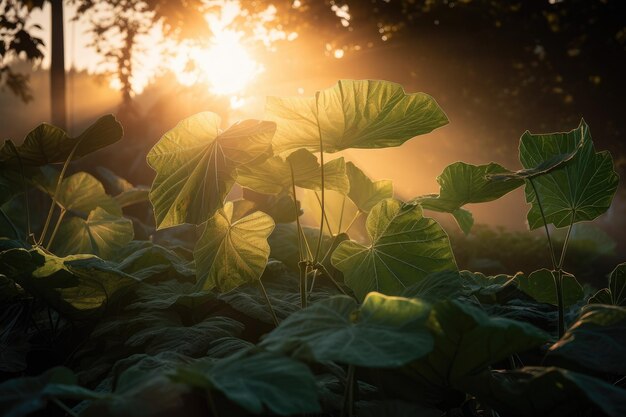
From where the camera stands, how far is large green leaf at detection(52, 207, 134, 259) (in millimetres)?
1480

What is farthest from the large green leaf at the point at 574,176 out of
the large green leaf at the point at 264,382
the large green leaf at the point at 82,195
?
the large green leaf at the point at 82,195

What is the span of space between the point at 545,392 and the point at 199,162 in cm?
55

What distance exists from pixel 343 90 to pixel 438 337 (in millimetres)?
384

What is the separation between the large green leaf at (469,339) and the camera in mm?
633

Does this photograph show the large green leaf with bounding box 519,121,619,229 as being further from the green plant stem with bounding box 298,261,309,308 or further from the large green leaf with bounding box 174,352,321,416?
the large green leaf with bounding box 174,352,321,416

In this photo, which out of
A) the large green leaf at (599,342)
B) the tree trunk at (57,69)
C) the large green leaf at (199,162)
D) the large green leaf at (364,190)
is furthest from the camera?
the tree trunk at (57,69)

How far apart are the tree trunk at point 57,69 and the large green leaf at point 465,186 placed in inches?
304

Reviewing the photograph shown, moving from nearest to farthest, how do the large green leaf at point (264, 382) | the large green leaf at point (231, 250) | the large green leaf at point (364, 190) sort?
the large green leaf at point (264, 382), the large green leaf at point (231, 250), the large green leaf at point (364, 190)

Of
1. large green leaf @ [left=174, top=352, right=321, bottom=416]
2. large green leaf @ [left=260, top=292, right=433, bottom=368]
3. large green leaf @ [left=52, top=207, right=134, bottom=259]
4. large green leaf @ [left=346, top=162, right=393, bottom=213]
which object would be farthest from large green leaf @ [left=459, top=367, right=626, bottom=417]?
large green leaf @ [left=52, top=207, right=134, bottom=259]

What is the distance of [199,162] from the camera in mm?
923

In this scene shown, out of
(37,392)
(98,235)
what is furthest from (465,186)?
(98,235)

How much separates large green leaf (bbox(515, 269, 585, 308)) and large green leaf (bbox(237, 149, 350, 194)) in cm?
35

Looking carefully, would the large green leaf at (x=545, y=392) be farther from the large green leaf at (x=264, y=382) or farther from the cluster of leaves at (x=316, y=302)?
the large green leaf at (x=264, y=382)

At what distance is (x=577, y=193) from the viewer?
3.30 ft
